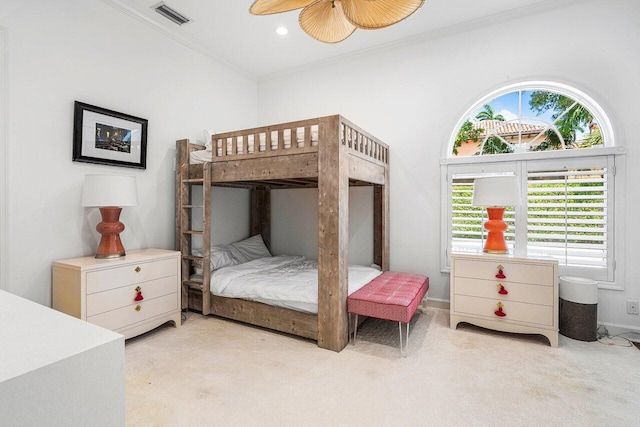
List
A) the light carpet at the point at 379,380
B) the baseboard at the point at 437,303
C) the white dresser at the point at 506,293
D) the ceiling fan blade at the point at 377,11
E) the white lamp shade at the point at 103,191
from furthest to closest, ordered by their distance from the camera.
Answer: the baseboard at the point at 437,303 → the white dresser at the point at 506,293 → the white lamp shade at the point at 103,191 → the ceiling fan blade at the point at 377,11 → the light carpet at the point at 379,380

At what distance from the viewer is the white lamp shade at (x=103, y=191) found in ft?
8.04

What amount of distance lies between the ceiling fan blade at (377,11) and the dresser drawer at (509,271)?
2.07 m

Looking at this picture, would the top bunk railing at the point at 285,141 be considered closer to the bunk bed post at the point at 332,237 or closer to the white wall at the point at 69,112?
the bunk bed post at the point at 332,237

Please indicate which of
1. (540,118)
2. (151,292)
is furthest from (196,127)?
(540,118)

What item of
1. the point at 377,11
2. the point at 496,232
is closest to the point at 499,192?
the point at 496,232

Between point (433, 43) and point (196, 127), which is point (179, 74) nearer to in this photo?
point (196, 127)

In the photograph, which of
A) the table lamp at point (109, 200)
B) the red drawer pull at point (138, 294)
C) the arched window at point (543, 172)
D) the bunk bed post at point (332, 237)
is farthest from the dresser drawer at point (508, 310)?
the table lamp at point (109, 200)

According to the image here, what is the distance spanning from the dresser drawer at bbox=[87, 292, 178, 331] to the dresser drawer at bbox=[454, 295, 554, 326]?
2654mm

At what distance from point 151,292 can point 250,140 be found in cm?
161

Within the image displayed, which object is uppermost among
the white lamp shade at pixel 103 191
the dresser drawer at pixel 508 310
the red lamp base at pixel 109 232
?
the white lamp shade at pixel 103 191

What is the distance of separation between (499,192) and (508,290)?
2.81ft

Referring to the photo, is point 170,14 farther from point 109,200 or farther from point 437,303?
point 437,303

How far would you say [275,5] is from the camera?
6.44 ft

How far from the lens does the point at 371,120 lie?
3842 millimetres
